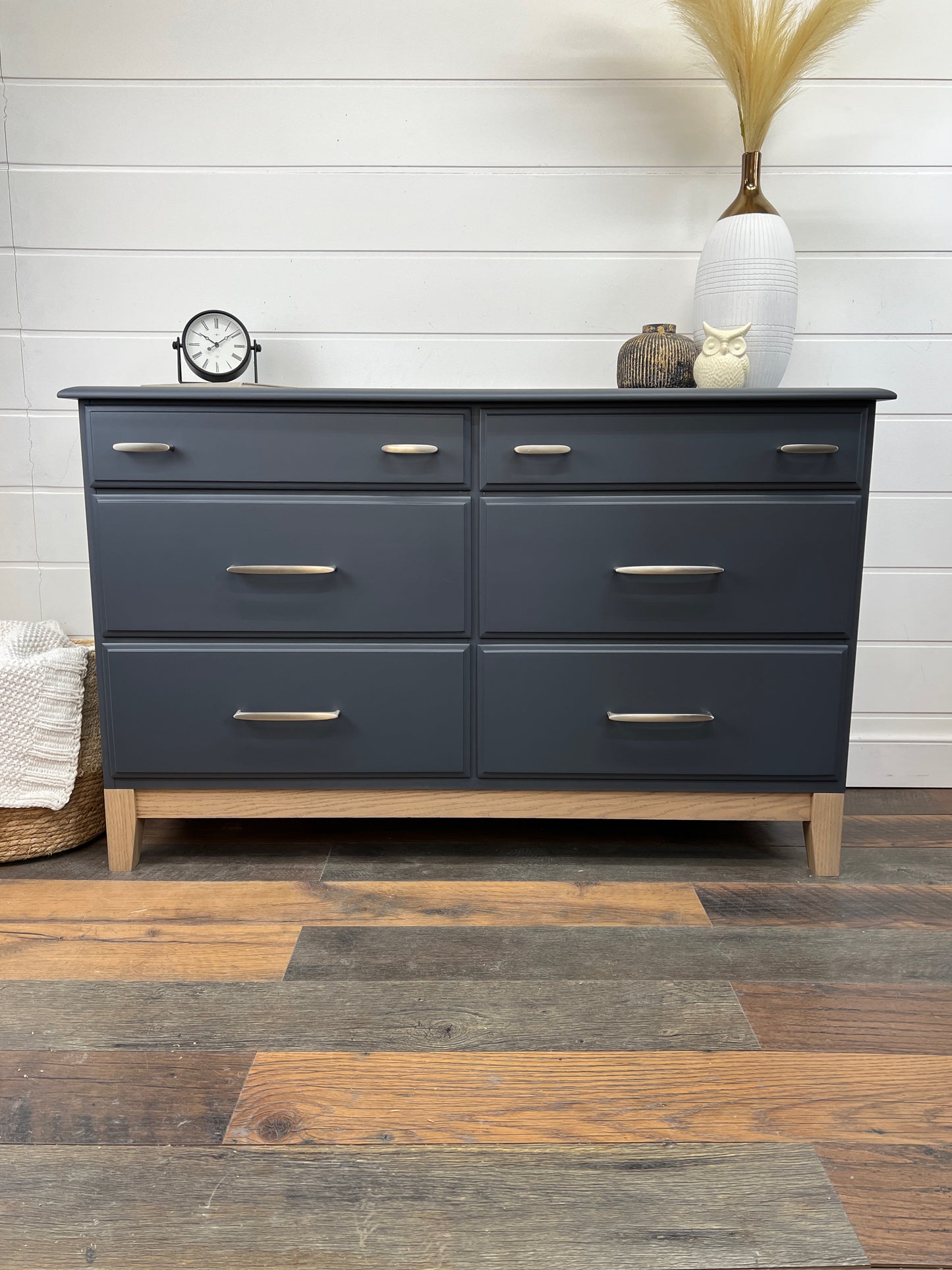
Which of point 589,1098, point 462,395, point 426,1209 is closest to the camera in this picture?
point 426,1209

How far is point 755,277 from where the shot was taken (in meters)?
1.51

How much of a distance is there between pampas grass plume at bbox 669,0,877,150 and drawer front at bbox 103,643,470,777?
3.91 feet

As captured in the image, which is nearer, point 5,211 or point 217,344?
point 217,344

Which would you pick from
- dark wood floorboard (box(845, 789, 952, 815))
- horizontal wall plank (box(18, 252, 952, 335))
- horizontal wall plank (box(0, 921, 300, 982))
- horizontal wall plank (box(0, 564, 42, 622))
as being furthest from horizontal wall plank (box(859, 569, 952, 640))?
horizontal wall plank (box(0, 564, 42, 622))

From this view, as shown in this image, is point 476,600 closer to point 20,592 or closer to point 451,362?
point 451,362

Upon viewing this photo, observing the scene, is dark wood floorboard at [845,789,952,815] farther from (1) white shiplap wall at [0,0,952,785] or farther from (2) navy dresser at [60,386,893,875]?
(1) white shiplap wall at [0,0,952,785]

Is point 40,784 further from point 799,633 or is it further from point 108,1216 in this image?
point 799,633

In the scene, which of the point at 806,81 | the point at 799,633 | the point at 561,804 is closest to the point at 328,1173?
the point at 561,804

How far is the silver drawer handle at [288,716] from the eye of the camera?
4.50 feet

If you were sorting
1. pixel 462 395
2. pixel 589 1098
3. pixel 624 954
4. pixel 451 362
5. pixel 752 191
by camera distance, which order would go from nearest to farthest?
pixel 589 1098, pixel 624 954, pixel 462 395, pixel 752 191, pixel 451 362

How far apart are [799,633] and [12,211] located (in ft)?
6.02

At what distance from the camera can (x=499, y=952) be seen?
1166 mm

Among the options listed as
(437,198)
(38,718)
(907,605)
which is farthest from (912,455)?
(38,718)

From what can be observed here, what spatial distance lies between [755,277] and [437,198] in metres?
0.69
